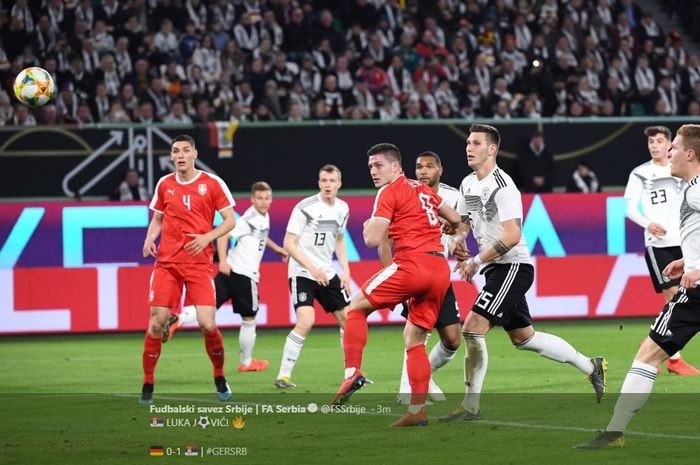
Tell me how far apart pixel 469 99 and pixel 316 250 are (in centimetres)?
1029

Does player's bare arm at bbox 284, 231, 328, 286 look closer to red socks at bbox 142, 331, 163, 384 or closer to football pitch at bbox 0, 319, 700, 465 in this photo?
football pitch at bbox 0, 319, 700, 465

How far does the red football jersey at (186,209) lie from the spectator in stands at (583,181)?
36.3 feet

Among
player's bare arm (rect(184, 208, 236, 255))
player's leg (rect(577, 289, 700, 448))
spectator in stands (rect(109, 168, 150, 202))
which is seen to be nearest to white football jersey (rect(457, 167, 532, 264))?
player's leg (rect(577, 289, 700, 448))

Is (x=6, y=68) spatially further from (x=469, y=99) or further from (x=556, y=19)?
(x=556, y=19)

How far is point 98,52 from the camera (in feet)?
71.5

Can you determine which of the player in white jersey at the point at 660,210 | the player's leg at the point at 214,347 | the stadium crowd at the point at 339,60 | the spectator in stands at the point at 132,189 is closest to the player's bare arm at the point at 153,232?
the player's leg at the point at 214,347

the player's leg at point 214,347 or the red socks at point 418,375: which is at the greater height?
the red socks at point 418,375

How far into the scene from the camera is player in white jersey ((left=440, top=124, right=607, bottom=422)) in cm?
957

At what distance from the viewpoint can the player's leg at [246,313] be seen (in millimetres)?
14234

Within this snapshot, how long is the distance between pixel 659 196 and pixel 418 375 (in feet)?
17.7

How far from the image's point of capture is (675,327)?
315 inches

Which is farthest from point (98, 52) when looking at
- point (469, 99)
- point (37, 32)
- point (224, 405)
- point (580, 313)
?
point (224, 405)

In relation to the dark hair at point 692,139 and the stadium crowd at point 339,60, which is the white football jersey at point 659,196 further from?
the stadium crowd at point 339,60

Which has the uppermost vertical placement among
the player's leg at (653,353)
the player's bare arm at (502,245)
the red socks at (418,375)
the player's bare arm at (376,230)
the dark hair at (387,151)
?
the dark hair at (387,151)
